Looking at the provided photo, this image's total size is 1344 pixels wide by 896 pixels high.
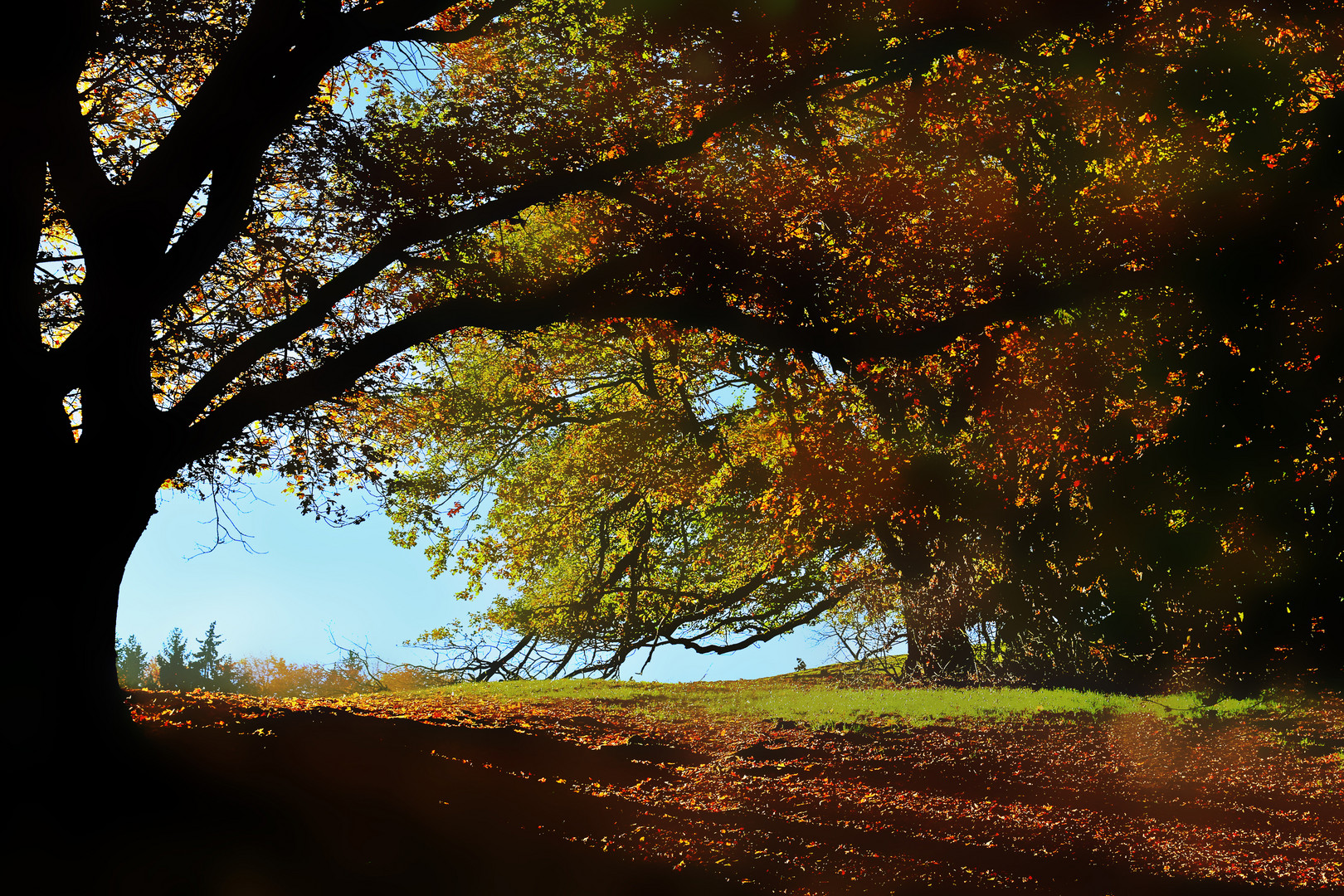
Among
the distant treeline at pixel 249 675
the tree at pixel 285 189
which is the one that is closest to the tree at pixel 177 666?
the distant treeline at pixel 249 675

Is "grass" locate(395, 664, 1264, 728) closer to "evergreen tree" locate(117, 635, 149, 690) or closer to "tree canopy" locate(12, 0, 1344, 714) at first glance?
"tree canopy" locate(12, 0, 1344, 714)

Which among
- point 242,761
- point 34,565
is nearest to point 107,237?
point 34,565

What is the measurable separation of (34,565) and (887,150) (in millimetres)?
12829

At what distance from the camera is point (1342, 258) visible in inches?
360

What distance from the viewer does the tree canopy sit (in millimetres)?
6371

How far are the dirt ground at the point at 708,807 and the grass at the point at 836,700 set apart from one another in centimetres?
96

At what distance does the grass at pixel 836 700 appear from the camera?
1205cm

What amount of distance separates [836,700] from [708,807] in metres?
7.81

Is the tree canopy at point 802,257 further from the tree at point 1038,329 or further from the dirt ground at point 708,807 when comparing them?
the dirt ground at point 708,807

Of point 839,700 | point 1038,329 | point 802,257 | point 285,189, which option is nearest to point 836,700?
point 839,700

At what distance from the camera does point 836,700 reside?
46.7ft

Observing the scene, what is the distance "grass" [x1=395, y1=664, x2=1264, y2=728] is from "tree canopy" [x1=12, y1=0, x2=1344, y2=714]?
4.10 ft

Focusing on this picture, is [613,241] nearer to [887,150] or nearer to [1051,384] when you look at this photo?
[887,150]

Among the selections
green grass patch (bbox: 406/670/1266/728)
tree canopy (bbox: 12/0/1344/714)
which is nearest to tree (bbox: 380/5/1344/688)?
tree canopy (bbox: 12/0/1344/714)
